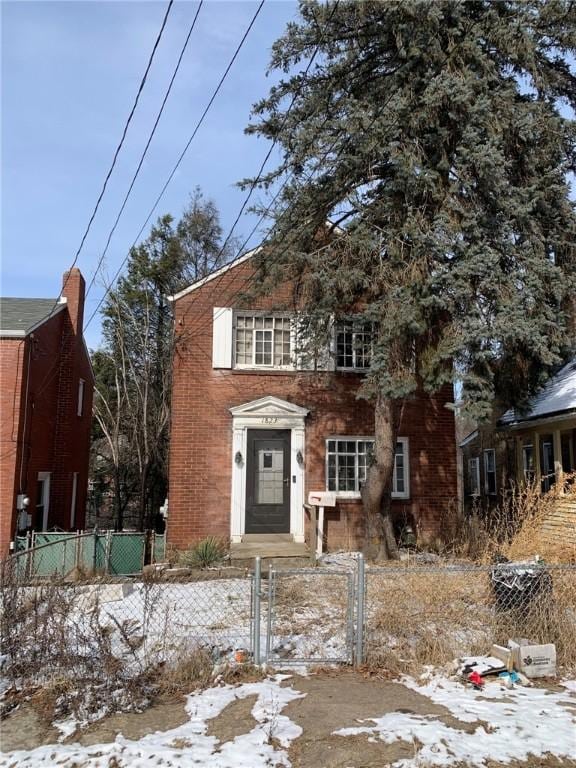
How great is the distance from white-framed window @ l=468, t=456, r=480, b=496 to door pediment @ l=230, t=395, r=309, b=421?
9835mm

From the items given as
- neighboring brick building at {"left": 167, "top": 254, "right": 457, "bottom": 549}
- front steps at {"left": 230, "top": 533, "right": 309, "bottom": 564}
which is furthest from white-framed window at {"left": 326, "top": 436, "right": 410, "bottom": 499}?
front steps at {"left": 230, "top": 533, "right": 309, "bottom": 564}

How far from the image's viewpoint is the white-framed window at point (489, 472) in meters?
18.8

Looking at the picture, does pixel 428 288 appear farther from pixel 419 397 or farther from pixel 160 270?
pixel 160 270

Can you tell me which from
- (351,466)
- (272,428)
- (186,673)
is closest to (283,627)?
(186,673)

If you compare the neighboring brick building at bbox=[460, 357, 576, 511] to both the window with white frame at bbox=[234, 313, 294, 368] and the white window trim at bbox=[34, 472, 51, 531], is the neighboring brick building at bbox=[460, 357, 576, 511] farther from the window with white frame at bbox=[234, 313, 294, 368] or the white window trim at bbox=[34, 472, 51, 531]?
the white window trim at bbox=[34, 472, 51, 531]

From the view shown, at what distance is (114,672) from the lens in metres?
4.88

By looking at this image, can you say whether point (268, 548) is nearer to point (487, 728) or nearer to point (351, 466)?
point (351, 466)

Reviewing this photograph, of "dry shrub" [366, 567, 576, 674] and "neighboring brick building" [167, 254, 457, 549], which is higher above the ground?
"neighboring brick building" [167, 254, 457, 549]

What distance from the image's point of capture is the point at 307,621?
693 centimetres

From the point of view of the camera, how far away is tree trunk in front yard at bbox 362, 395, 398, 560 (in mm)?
11508

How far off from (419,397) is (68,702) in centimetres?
1067

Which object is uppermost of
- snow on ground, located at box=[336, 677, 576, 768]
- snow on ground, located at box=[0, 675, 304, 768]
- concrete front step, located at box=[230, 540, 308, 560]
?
concrete front step, located at box=[230, 540, 308, 560]

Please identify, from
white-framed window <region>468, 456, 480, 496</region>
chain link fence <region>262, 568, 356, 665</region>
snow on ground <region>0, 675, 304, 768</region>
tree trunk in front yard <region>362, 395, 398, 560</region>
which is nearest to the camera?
snow on ground <region>0, 675, 304, 768</region>

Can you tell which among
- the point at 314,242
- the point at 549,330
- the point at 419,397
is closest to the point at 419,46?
the point at 314,242
